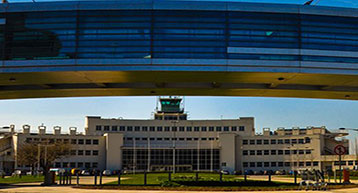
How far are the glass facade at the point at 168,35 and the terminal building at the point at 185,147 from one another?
260 ft

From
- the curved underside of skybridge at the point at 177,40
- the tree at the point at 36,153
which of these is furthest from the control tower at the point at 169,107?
the curved underside of skybridge at the point at 177,40

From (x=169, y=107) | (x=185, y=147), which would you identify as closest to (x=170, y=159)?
(x=185, y=147)

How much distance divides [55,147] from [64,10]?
219 feet

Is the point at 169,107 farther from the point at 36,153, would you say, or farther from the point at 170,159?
the point at 36,153

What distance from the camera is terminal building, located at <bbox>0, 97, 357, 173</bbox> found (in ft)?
330

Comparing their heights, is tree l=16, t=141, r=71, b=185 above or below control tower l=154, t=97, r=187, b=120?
below

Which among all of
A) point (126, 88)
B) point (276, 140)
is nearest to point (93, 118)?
point (276, 140)

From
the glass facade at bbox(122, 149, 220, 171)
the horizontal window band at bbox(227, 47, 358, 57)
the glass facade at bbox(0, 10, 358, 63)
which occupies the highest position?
the glass facade at bbox(0, 10, 358, 63)

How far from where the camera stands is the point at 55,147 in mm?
83875

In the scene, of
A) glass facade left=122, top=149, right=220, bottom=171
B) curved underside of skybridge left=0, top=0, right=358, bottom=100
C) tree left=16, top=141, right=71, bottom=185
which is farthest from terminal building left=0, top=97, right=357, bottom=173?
curved underside of skybridge left=0, top=0, right=358, bottom=100

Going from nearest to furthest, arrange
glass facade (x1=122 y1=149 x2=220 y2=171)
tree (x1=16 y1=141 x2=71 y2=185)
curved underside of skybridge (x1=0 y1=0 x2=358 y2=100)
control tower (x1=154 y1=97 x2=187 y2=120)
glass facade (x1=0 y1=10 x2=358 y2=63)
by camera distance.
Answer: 1. curved underside of skybridge (x1=0 y1=0 x2=358 y2=100)
2. glass facade (x1=0 y1=10 x2=358 y2=63)
3. tree (x1=16 y1=141 x2=71 y2=185)
4. glass facade (x1=122 y1=149 x2=220 y2=171)
5. control tower (x1=154 y1=97 x2=187 y2=120)

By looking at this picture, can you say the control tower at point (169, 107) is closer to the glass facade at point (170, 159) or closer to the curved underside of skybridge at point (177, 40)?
the glass facade at point (170, 159)

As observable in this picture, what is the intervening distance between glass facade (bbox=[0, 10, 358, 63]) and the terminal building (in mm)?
79101

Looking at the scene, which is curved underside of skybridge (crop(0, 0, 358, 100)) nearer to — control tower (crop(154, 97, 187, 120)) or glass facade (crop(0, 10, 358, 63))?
glass facade (crop(0, 10, 358, 63))
